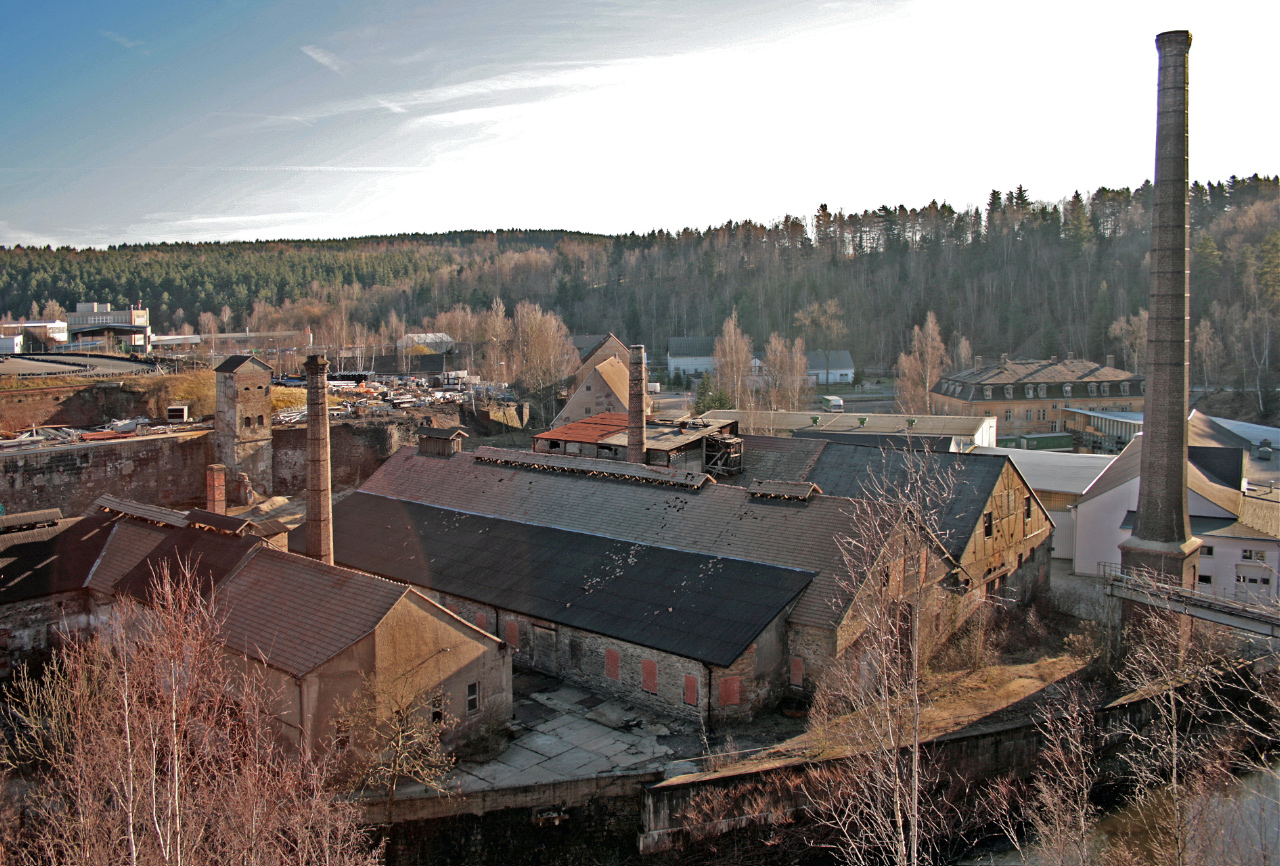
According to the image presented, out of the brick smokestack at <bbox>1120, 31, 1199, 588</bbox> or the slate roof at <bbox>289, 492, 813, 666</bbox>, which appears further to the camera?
the brick smokestack at <bbox>1120, 31, 1199, 588</bbox>

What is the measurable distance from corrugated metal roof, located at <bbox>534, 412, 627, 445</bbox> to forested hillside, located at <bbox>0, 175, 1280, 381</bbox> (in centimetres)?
5108

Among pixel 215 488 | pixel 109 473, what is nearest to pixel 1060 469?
pixel 215 488

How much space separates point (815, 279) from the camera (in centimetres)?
10569

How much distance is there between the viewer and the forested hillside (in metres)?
79.1

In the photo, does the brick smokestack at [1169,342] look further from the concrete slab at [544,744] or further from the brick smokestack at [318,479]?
the brick smokestack at [318,479]

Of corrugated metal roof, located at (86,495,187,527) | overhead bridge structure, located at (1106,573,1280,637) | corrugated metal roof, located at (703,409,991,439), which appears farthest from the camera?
corrugated metal roof, located at (703,409,991,439)

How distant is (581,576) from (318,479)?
760 centimetres

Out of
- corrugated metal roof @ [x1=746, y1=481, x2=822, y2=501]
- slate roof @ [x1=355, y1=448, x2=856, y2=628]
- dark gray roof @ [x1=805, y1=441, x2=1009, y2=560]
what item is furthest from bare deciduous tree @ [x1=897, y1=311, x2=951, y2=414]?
corrugated metal roof @ [x1=746, y1=481, x2=822, y2=501]

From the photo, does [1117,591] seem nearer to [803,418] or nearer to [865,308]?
[803,418]

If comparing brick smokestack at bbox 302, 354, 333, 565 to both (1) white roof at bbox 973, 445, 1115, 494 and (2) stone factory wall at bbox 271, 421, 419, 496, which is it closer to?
(2) stone factory wall at bbox 271, 421, 419, 496

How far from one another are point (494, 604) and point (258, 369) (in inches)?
945

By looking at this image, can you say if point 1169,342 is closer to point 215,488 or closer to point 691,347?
point 215,488

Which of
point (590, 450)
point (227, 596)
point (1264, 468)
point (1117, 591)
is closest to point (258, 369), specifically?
point (590, 450)

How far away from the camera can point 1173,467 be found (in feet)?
80.9
